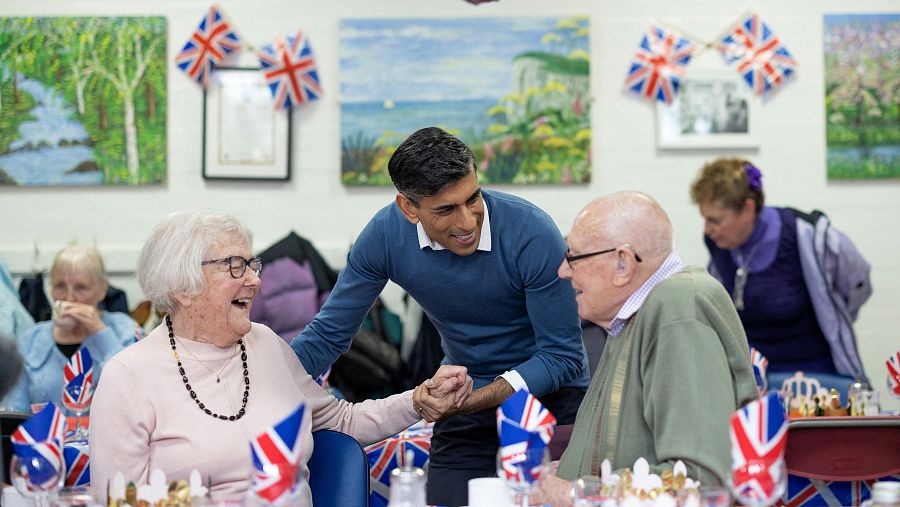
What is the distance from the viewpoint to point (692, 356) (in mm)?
2238

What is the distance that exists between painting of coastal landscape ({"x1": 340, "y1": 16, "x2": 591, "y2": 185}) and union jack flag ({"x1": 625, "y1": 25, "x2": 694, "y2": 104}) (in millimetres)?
289

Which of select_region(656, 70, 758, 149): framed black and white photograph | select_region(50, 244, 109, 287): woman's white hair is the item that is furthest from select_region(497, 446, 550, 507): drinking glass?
select_region(656, 70, 758, 149): framed black and white photograph

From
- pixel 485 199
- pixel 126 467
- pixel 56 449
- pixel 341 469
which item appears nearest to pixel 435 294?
pixel 485 199

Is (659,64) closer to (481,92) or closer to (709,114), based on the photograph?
(709,114)

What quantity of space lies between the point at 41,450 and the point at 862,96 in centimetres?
522

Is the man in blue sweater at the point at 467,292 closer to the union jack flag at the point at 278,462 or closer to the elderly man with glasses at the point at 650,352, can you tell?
the elderly man with glasses at the point at 650,352

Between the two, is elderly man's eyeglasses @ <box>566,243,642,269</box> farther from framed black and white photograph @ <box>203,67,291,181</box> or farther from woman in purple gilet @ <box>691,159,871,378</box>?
framed black and white photograph @ <box>203,67,291,181</box>

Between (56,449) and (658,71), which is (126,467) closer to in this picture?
(56,449)

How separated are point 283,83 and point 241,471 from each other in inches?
151

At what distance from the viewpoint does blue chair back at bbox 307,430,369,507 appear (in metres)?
2.69

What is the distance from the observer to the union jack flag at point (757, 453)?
1.83 metres

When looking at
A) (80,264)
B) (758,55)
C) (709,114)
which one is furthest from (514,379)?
(758,55)

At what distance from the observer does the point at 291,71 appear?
6082 millimetres

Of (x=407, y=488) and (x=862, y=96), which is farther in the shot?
(x=862, y=96)
